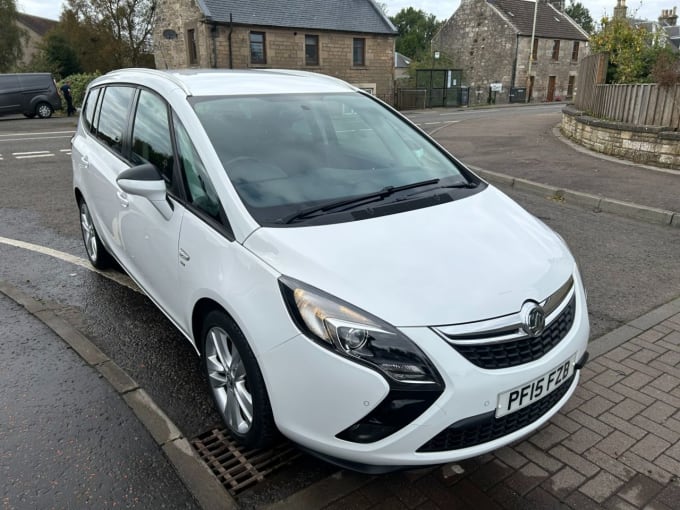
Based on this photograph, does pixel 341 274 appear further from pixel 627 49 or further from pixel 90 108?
pixel 627 49

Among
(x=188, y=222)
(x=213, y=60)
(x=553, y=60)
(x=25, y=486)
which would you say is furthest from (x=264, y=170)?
(x=553, y=60)

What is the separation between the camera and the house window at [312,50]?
110 feet

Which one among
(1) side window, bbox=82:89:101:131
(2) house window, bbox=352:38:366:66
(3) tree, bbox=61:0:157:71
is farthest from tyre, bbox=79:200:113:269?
(3) tree, bbox=61:0:157:71

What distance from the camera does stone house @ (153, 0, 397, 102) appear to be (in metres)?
30.3

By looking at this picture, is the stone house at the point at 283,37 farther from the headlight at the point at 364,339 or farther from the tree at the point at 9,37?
the headlight at the point at 364,339

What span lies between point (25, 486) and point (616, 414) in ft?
10.1

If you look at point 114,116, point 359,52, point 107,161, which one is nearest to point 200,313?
point 107,161

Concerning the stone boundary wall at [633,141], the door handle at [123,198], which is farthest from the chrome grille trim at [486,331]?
the stone boundary wall at [633,141]

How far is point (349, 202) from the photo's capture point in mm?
2848

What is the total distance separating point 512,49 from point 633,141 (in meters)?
37.9

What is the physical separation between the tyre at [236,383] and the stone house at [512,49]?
43.2 metres

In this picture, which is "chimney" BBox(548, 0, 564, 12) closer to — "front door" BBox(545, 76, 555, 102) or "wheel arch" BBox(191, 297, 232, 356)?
"front door" BBox(545, 76, 555, 102)

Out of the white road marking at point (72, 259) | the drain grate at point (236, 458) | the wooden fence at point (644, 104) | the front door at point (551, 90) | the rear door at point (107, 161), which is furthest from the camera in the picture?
the front door at point (551, 90)

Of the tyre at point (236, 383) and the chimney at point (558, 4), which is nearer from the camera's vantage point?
the tyre at point (236, 383)
